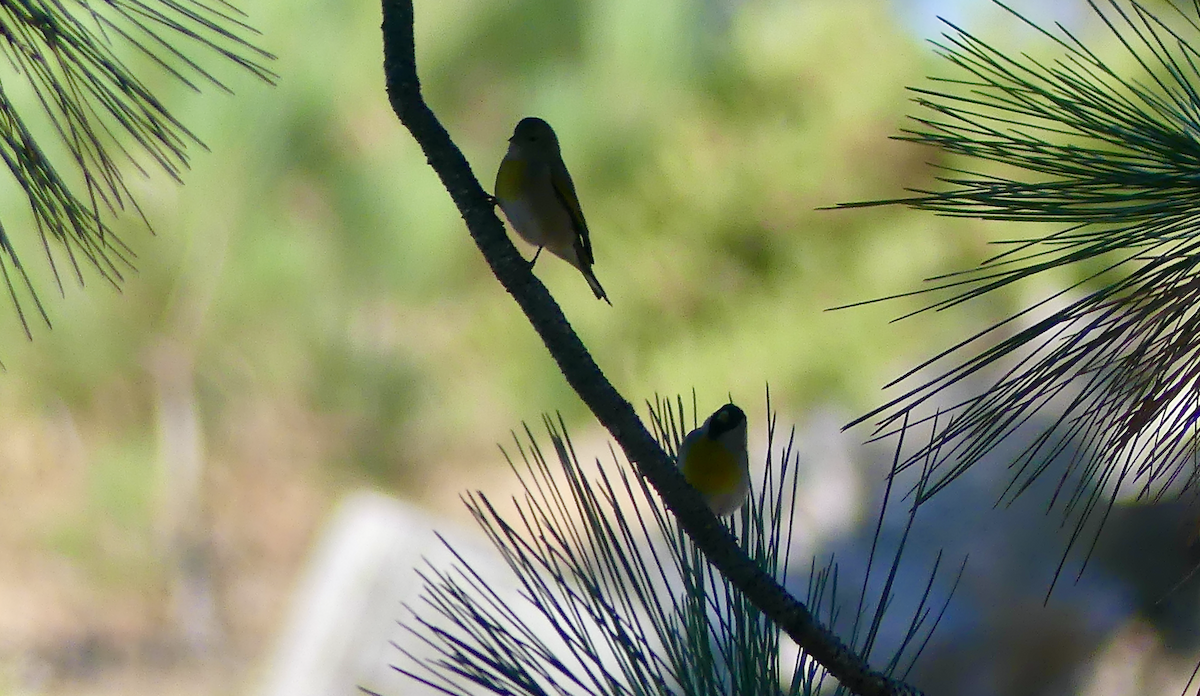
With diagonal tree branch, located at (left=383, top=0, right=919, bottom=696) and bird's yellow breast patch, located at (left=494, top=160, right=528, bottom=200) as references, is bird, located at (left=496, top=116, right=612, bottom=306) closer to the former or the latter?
bird's yellow breast patch, located at (left=494, top=160, right=528, bottom=200)

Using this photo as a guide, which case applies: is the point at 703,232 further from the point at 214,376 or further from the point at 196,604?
the point at 196,604

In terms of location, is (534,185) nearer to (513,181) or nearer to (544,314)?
(513,181)

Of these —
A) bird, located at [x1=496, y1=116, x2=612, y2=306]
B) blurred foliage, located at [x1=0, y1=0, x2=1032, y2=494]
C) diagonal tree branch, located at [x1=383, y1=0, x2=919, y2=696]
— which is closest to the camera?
diagonal tree branch, located at [x1=383, y1=0, x2=919, y2=696]

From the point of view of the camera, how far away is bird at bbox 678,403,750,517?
65 centimetres

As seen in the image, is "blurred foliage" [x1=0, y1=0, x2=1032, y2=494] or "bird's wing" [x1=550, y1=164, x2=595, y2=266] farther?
"blurred foliage" [x1=0, y1=0, x2=1032, y2=494]

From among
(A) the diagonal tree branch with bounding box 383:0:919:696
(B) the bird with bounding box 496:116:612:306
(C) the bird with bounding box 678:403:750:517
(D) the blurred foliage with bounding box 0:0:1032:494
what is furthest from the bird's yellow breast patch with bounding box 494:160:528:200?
(D) the blurred foliage with bounding box 0:0:1032:494

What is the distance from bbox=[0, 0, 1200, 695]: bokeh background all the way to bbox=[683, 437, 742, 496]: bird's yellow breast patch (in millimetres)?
1300

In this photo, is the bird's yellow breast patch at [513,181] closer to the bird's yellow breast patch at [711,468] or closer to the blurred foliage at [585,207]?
the bird's yellow breast patch at [711,468]

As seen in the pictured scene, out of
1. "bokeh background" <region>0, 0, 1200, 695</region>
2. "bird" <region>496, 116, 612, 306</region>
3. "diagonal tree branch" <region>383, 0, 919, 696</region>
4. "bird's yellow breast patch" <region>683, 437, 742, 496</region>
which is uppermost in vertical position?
"bokeh background" <region>0, 0, 1200, 695</region>

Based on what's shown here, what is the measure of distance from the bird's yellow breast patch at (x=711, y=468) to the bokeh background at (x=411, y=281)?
130cm

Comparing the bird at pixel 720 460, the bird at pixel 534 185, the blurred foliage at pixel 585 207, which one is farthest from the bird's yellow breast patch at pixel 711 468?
the blurred foliage at pixel 585 207

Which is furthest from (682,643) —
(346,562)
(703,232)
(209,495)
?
(209,495)

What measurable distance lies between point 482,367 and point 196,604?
768 millimetres

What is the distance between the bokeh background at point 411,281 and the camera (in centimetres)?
196
